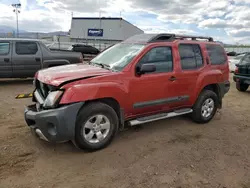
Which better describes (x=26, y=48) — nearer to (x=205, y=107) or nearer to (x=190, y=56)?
(x=190, y=56)

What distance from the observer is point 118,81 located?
4113 mm

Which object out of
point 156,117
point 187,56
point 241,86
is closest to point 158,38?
point 187,56

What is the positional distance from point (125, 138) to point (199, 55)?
245 centimetres

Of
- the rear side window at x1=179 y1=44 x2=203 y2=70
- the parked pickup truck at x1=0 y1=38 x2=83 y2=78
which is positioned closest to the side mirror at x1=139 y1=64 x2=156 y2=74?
the rear side window at x1=179 y1=44 x2=203 y2=70

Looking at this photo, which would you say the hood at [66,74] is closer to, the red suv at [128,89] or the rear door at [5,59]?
the red suv at [128,89]

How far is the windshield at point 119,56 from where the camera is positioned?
4.45 metres

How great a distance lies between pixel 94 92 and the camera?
3.80 metres

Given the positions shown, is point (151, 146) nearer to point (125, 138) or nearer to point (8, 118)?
point (125, 138)

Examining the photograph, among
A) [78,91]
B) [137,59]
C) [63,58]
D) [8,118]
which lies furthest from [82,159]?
[63,58]

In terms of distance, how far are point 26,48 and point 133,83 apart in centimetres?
651

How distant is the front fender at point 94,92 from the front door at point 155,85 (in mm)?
218

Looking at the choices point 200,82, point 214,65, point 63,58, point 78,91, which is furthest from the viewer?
point 63,58

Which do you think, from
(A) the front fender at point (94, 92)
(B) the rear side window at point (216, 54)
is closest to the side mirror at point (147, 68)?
(A) the front fender at point (94, 92)

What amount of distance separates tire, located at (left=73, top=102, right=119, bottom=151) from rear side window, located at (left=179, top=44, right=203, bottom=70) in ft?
6.46
